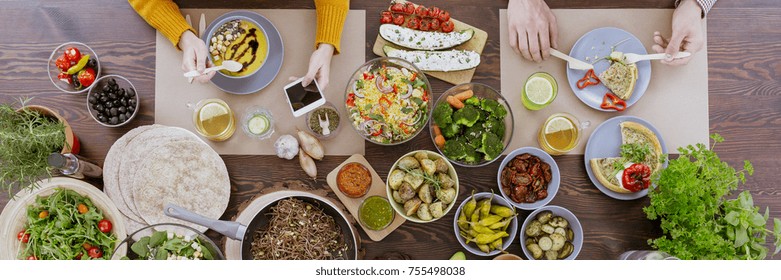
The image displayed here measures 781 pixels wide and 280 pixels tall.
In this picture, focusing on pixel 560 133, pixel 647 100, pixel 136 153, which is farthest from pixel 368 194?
pixel 647 100

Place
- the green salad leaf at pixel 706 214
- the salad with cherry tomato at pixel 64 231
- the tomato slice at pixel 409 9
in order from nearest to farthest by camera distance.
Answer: the green salad leaf at pixel 706 214 → the salad with cherry tomato at pixel 64 231 → the tomato slice at pixel 409 9

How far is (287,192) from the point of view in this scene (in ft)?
6.31

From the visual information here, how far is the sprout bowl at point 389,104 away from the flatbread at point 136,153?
657 millimetres

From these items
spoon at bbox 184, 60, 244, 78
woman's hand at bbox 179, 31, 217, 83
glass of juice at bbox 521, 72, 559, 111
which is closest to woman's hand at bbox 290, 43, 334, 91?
spoon at bbox 184, 60, 244, 78

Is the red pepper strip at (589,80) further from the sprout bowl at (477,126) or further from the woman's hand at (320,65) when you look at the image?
the woman's hand at (320,65)

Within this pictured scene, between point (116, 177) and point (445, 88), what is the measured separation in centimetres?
134

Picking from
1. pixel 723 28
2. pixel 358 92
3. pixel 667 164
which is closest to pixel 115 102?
pixel 358 92

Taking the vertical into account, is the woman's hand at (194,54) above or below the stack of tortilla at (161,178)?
above

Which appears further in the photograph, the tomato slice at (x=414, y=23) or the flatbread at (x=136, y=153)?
the tomato slice at (x=414, y=23)

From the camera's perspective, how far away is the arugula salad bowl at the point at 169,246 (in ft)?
5.49

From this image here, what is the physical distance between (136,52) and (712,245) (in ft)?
7.44

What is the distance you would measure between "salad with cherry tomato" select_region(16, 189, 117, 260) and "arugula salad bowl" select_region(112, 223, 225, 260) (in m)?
0.15

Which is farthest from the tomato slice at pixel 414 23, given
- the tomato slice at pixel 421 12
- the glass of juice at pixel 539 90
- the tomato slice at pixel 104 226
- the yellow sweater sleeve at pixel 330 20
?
the tomato slice at pixel 104 226

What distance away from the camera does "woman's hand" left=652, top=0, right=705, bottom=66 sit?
76.7 inches
